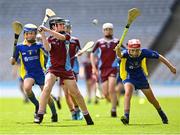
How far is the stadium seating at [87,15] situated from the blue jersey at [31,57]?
20.3m

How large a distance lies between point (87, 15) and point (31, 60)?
2211cm

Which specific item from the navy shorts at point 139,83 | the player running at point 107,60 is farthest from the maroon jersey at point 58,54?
the player running at point 107,60

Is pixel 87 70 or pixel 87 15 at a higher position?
pixel 87 15

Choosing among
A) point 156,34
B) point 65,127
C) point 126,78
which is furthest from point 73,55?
point 156,34

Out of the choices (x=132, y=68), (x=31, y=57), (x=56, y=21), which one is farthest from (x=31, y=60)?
(x=132, y=68)

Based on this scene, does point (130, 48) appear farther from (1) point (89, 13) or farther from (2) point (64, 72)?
(1) point (89, 13)

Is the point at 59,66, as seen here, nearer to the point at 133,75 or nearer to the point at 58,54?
the point at 58,54

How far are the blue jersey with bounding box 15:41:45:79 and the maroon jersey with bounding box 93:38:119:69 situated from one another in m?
2.82

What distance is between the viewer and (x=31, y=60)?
13.1 m

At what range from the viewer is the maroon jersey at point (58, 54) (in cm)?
1149

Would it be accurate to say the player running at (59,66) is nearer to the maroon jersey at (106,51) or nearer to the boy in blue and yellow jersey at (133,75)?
the boy in blue and yellow jersey at (133,75)

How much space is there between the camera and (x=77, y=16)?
35.1 m

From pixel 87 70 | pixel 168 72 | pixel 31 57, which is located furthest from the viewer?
pixel 168 72

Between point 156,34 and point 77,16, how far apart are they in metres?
3.89
